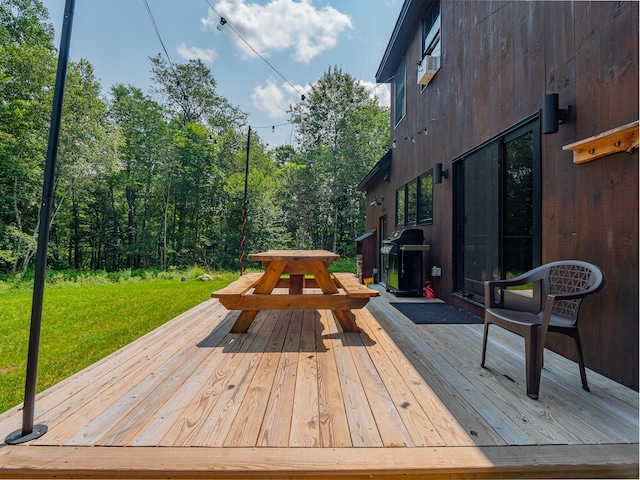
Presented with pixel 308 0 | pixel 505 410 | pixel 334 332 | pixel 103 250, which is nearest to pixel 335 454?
pixel 505 410

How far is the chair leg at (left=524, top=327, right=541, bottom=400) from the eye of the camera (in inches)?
63.6

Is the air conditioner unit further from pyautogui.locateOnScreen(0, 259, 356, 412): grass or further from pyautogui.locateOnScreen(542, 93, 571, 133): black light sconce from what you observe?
pyautogui.locateOnScreen(0, 259, 356, 412): grass

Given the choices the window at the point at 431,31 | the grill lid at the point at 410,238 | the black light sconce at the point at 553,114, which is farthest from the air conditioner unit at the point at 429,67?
the black light sconce at the point at 553,114

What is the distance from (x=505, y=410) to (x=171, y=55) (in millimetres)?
5656

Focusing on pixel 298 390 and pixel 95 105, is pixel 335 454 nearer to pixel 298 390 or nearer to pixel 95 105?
pixel 298 390

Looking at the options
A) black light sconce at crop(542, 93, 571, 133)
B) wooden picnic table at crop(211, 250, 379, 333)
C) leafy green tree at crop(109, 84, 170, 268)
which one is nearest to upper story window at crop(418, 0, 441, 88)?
black light sconce at crop(542, 93, 571, 133)

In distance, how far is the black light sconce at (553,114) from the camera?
230 centimetres

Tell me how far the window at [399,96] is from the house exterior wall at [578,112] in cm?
275

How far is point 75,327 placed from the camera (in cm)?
352

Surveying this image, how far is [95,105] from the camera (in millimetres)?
10500

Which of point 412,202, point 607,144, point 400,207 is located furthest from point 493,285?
point 400,207

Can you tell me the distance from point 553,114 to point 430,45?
12.3 feet

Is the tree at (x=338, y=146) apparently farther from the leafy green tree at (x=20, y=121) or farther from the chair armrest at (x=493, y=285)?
the chair armrest at (x=493, y=285)

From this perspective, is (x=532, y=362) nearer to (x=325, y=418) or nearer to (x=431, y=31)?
(x=325, y=418)
